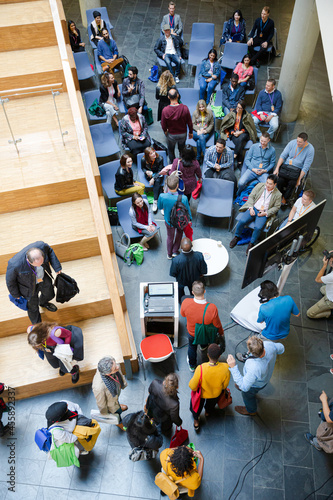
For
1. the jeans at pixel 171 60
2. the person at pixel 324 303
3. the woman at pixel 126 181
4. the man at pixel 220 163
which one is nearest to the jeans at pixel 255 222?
the man at pixel 220 163

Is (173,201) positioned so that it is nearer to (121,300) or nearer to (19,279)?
(121,300)

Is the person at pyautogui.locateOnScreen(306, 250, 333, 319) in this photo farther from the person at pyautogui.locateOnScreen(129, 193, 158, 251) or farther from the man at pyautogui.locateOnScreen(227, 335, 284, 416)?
the person at pyautogui.locateOnScreen(129, 193, 158, 251)

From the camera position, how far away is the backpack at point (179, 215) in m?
6.20

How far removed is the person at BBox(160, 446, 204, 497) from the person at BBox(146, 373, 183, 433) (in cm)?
42

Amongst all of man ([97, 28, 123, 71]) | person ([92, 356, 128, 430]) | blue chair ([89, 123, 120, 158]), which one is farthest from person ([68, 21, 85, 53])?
person ([92, 356, 128, 430])

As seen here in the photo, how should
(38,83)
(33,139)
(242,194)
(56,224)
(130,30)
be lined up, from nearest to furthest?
(56,224) → (33,139) → (38,83) → (242,194) → (130,30)

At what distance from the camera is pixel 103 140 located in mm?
8133

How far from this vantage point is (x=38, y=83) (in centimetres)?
698

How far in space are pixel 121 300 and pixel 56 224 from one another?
1479 millimetres

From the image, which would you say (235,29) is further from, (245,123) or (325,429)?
(325,429)

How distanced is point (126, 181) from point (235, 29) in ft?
18.4

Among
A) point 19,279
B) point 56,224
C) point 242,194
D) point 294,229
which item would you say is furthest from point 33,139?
point 294,229

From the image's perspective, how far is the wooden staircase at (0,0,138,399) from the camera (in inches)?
217

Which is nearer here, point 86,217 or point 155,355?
point 155,355
